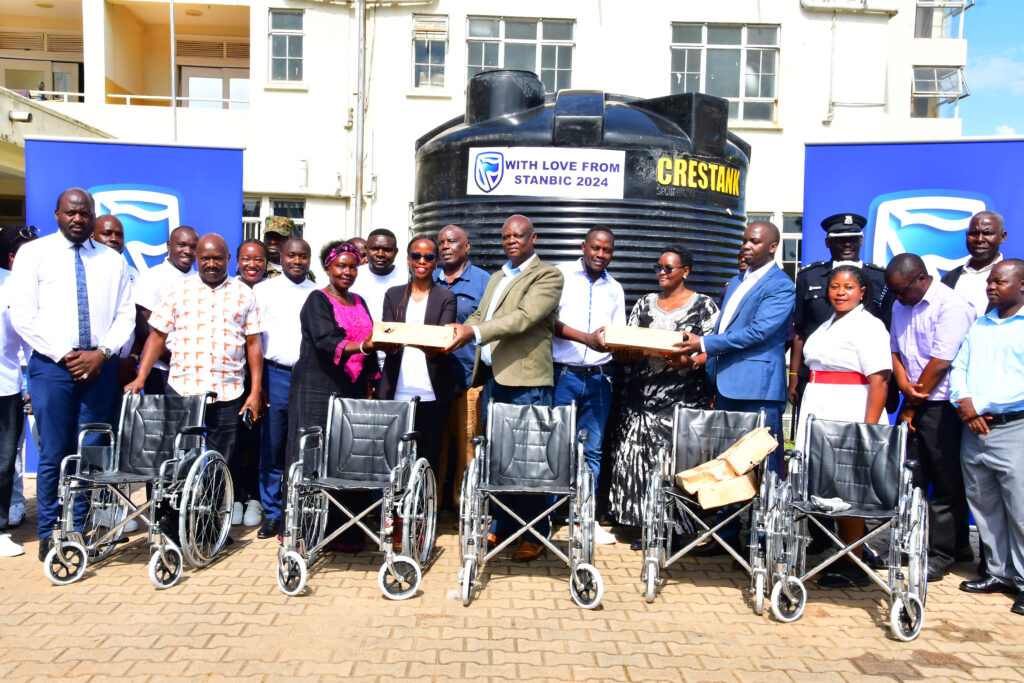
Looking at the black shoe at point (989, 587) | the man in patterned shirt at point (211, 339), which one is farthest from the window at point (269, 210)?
the black shoe at point (989, 587)

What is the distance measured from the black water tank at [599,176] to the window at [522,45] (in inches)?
372

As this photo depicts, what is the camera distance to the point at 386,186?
14.8 meters

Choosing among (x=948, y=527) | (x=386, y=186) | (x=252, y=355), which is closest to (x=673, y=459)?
(x=948, y=527)

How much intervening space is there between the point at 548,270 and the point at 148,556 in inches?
115

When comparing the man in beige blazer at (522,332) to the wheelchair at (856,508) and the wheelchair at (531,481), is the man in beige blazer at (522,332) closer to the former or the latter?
the wheelchair at (531,481)

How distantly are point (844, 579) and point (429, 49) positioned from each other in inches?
505

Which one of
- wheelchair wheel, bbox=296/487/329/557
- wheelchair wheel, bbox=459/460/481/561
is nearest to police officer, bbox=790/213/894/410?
wheelchair wheel, bbox=459/460/481/561

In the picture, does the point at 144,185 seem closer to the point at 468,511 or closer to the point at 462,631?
the point at 468,511

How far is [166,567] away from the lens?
430cm

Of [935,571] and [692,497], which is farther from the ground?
[692,497]

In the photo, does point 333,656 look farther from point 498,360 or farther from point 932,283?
point 932,283

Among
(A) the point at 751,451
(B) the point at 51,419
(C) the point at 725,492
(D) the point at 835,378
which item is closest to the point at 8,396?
(B) the point at 51,419

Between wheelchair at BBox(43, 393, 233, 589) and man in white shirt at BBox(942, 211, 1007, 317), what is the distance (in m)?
4.59

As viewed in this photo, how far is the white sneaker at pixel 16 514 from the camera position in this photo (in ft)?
18.3
